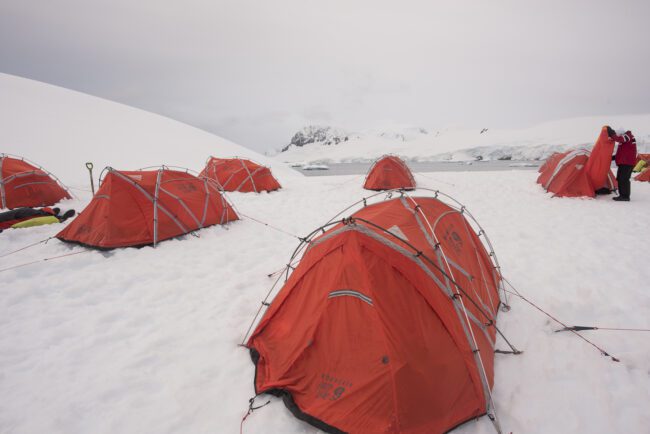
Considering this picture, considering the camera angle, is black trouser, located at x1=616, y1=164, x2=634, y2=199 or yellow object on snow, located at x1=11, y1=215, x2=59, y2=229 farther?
black trouser, located at x1=616, y1=164, x2=634, y2=199

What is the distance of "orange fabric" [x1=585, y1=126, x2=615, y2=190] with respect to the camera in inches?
440

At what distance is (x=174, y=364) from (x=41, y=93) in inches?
1807

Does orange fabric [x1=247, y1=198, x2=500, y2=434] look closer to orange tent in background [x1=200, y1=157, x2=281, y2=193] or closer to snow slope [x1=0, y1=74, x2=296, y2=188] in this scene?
orange tent in background [x1=200, y1=157, x2=281, y2=193]

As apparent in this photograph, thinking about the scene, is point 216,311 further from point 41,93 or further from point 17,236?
point 41,93

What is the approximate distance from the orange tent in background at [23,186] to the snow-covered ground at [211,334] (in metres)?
Result: 3.58

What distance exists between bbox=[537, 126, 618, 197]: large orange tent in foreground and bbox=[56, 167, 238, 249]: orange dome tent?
14222 millimetres

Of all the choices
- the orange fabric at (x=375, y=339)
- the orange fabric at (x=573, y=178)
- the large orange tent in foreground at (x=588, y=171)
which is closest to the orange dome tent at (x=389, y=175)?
the orange fabric at (x=573, y=178)

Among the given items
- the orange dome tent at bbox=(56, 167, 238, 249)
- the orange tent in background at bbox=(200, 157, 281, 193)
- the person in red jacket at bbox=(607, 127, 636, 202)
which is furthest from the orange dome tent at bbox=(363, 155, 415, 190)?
the orange dome tent at bbox=(56, 167, 238, 249)

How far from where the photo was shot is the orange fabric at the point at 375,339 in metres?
2.96

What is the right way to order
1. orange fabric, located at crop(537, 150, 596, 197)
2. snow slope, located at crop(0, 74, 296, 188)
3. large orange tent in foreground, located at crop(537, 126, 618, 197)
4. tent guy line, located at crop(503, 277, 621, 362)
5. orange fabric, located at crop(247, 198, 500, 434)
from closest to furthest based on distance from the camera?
1. orange fabric, located at crop(247, 198, 500, 434)
2. tent guy line, located at crop(503, 277, 621, 362)
3. large orange tent in foreground, located at crop(537, 126, 618, 197)
4. orange fabric, located at crop(537, 150, 596, 197)
5. snow slope, located at crop(0, 74, 296, 188)

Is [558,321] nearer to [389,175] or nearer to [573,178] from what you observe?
[573,178]

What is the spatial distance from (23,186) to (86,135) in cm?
2173

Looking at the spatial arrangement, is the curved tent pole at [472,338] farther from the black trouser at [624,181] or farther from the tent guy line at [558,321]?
the black trouser at [624,181]

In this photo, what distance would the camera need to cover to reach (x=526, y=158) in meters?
75.1
